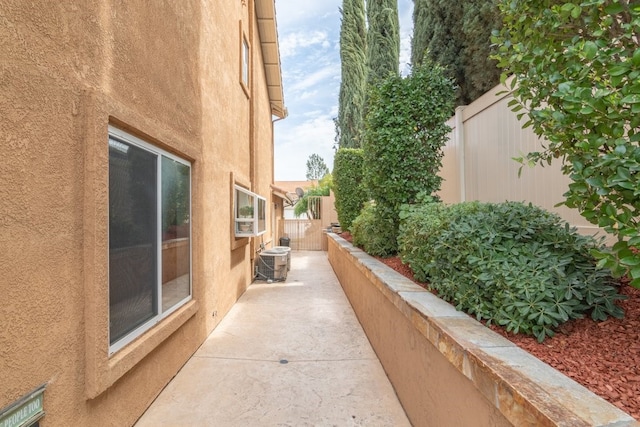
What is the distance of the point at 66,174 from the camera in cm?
204

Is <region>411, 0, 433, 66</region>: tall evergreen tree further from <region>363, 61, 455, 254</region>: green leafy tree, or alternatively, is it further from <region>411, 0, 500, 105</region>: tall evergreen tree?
<region>363, 61, 455, 254</region>: green leafy tree

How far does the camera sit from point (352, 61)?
19969mm

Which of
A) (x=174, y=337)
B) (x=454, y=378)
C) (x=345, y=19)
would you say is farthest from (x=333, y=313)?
(x=345, y=19)

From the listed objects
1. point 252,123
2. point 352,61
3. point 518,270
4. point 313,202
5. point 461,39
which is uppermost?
point 352,61

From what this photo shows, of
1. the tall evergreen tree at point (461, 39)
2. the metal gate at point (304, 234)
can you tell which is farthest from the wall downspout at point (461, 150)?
the metal gate at point (304, 234)

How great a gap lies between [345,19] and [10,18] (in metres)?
21.3

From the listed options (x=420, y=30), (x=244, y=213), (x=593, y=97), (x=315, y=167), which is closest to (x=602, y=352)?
(x=593, y=97)

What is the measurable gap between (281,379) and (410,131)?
400 cm

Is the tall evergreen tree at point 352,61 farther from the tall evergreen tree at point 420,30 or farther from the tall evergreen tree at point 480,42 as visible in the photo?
the tall evergreen tree at point 480,42

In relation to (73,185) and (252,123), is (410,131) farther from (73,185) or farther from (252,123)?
(252,123)

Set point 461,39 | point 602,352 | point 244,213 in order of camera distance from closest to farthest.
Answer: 1. point 602,352
2. point 244,213
3. point 461,39

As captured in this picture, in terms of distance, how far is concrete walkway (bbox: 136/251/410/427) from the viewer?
2.90 meters

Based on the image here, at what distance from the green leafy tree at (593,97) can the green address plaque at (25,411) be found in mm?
3033

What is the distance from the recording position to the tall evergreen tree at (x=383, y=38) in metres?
13.8
